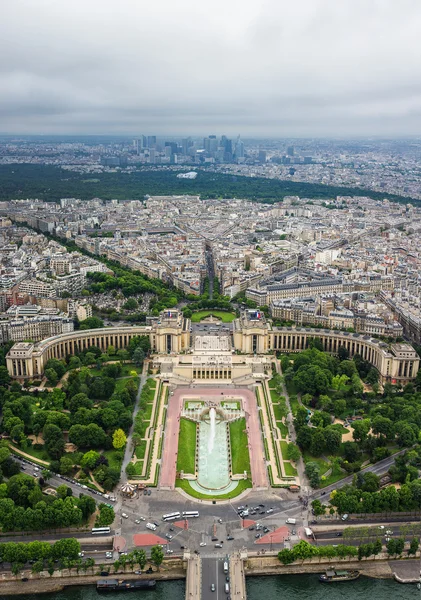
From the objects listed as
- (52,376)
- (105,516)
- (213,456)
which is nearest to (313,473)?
(213,456)

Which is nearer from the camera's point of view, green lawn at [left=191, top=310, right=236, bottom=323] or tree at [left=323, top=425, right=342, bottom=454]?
tree at [left=323, top=425, right=342, bottom=454]

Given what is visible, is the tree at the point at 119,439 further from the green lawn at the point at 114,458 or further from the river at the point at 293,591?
the river at the point at 293,591

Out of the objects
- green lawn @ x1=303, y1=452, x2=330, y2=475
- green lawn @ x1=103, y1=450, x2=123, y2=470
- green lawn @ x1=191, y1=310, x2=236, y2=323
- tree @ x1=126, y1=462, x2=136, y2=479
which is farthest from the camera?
green lawn @ x1=191, y1=310, x2=236, y2=323

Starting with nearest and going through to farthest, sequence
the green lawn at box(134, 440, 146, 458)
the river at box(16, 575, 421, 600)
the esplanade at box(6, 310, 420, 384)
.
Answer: the river at box(16, 575, 421, 600) < the green lawn at box(134, 440, 146, 458) < the esplanade at box(6, 310, 420, 384)

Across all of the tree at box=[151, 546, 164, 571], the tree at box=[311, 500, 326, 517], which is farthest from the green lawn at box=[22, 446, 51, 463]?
the tree at box=[311, 500, 326, 517]

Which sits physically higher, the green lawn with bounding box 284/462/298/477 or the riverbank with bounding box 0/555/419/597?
the green lawn with bounding box 284/462/298/477

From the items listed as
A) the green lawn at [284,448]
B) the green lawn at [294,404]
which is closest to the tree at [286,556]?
the green lawn at [284,448]

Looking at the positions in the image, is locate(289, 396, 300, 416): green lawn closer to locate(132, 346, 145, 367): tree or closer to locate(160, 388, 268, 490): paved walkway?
locate(160, 388, 268, 490): paved walkway

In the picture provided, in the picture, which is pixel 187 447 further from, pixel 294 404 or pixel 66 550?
pixel 66 550

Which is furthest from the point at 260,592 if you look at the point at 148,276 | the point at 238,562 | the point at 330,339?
the point at 148,276
